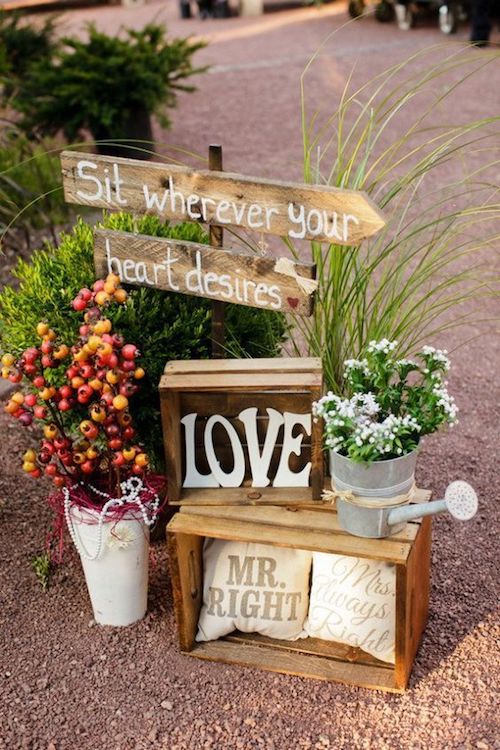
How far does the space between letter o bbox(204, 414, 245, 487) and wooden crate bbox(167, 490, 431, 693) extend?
0.09 m

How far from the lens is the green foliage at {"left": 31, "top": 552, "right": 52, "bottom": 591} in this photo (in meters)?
2.92

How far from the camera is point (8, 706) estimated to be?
8.23ft

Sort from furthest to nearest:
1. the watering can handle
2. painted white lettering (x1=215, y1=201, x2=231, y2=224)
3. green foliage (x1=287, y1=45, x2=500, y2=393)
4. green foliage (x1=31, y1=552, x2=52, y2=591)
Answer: green foliage (x1=31, y1=552, x2=52, y2=591) → green foliage (x1=287, y1=45, x2=500, y2=393) → painted white lettering (x1=215, y1=201, x2=231, y2=224) → the watering can handle

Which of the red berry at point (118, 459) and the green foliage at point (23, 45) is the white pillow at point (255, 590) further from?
the green foliage at point (23, 45)

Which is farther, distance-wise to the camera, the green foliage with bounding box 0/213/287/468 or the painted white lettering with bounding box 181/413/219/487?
the green foliage with bounding box 0/213/287/468

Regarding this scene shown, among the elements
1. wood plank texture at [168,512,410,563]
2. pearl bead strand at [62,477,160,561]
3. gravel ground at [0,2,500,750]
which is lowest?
gravel ground at [0,2,500,750]

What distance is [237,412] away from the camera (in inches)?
99.3

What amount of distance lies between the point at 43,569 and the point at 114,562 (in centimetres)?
36

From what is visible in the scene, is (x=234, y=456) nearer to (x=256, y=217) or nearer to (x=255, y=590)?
(x=255, y=590)

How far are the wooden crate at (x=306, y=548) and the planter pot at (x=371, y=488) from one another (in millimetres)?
47

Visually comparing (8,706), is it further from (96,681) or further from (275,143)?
(275,143)

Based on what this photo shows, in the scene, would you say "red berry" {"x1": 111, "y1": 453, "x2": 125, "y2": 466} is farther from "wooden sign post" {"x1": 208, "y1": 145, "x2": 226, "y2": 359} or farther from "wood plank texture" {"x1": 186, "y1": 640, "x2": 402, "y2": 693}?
"wood plank texture" {"x1": 186, "y1": 640, "x2": 402, "y2": 693}

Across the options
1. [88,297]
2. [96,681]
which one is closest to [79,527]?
[96,681]

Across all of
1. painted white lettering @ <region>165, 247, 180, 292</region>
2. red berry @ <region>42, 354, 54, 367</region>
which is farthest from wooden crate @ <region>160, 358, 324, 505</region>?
red berry @ <region>42, 354, 54, 367</region>
